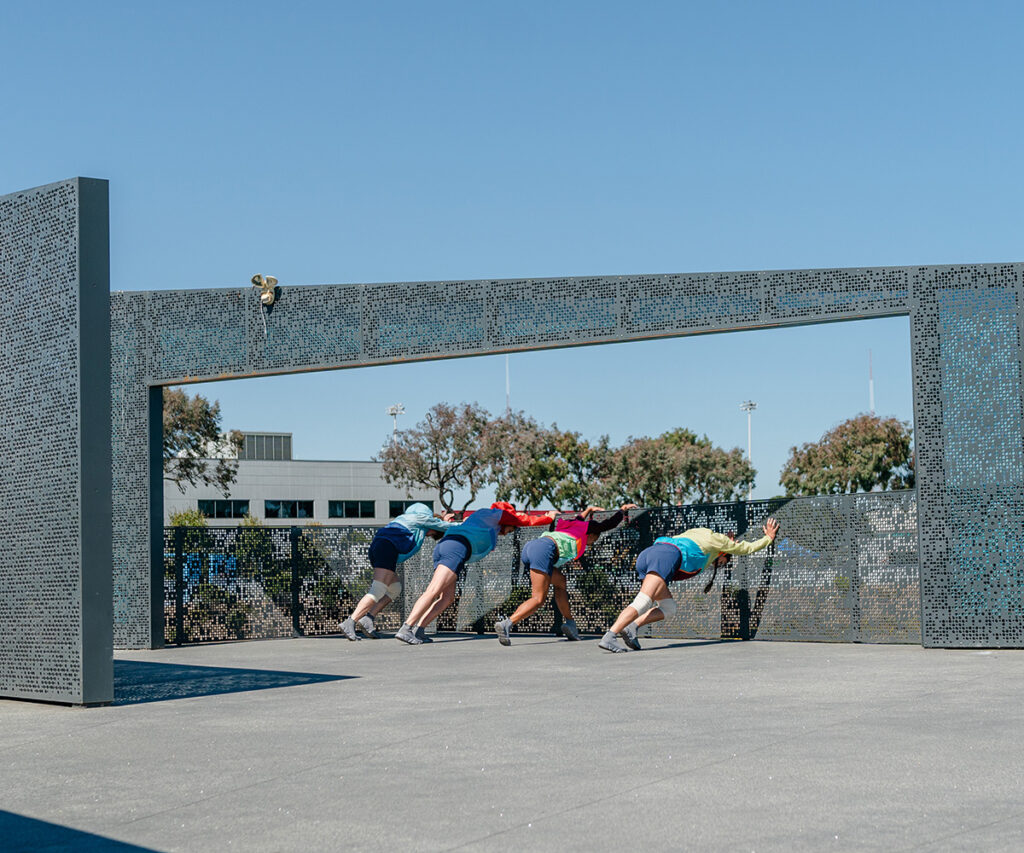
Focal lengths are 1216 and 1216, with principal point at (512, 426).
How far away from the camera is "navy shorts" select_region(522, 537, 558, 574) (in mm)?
13977

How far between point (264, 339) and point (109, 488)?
5.10 metres

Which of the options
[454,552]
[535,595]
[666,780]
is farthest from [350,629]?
[666,780]

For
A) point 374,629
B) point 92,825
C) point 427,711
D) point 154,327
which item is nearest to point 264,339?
point 154,327

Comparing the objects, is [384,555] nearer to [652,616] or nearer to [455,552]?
[455,552]

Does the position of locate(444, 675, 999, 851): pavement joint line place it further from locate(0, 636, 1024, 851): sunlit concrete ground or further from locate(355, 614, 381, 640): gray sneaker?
locate(355, 614, 381, 640): gray sneaker

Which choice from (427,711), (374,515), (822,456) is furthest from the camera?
(374,515)

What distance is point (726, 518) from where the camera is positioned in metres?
13.7

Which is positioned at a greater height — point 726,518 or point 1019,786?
point 726,518

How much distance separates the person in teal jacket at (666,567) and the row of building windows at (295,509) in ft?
183

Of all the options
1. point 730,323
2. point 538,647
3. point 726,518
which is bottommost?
point 538,647

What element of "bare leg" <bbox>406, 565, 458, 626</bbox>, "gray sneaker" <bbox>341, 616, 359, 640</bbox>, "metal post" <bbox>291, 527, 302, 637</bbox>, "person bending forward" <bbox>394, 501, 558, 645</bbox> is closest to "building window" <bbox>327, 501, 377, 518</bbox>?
"metal post" <bbox>291, 527, 302, 637</bbox>

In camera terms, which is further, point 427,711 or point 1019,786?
point 427,711

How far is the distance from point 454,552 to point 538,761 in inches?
314

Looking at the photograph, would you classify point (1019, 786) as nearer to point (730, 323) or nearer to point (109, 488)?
point (109, 488)
